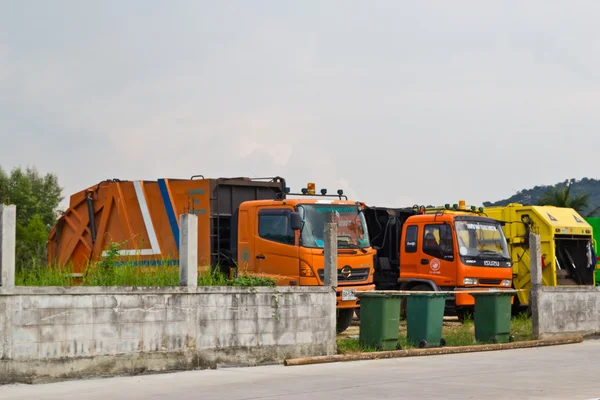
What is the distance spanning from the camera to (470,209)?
2448 centimetres

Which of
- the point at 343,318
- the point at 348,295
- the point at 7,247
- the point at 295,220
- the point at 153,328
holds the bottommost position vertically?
the point at 343,318

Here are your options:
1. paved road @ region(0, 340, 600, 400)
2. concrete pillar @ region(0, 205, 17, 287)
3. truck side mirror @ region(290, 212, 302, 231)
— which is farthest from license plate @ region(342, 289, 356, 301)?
concrete pillar @ region(0, 205, 17, 287)

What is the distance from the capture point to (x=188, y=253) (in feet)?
44.9

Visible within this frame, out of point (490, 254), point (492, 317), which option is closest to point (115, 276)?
point (492, 317)

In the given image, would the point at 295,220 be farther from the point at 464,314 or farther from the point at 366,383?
the point at 366,383

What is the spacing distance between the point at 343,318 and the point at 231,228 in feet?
9.88

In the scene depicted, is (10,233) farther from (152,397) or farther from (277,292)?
(277,292)

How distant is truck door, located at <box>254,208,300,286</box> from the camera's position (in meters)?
18.0

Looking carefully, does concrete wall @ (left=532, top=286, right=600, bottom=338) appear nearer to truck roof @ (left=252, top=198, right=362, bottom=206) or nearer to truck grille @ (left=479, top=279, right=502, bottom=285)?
truck grille @ (left=479, top=279, right=502, bottom=285)

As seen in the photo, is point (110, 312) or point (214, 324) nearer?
point (110, 312)

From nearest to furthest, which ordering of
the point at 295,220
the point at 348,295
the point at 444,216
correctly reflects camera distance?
1. the point at 348,295
2. the point at 295,220
3. the point at 444,216

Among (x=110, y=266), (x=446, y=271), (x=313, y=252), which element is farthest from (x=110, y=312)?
(x=446, y=271)

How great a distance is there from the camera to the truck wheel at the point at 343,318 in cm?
1908

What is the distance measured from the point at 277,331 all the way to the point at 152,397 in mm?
4343
